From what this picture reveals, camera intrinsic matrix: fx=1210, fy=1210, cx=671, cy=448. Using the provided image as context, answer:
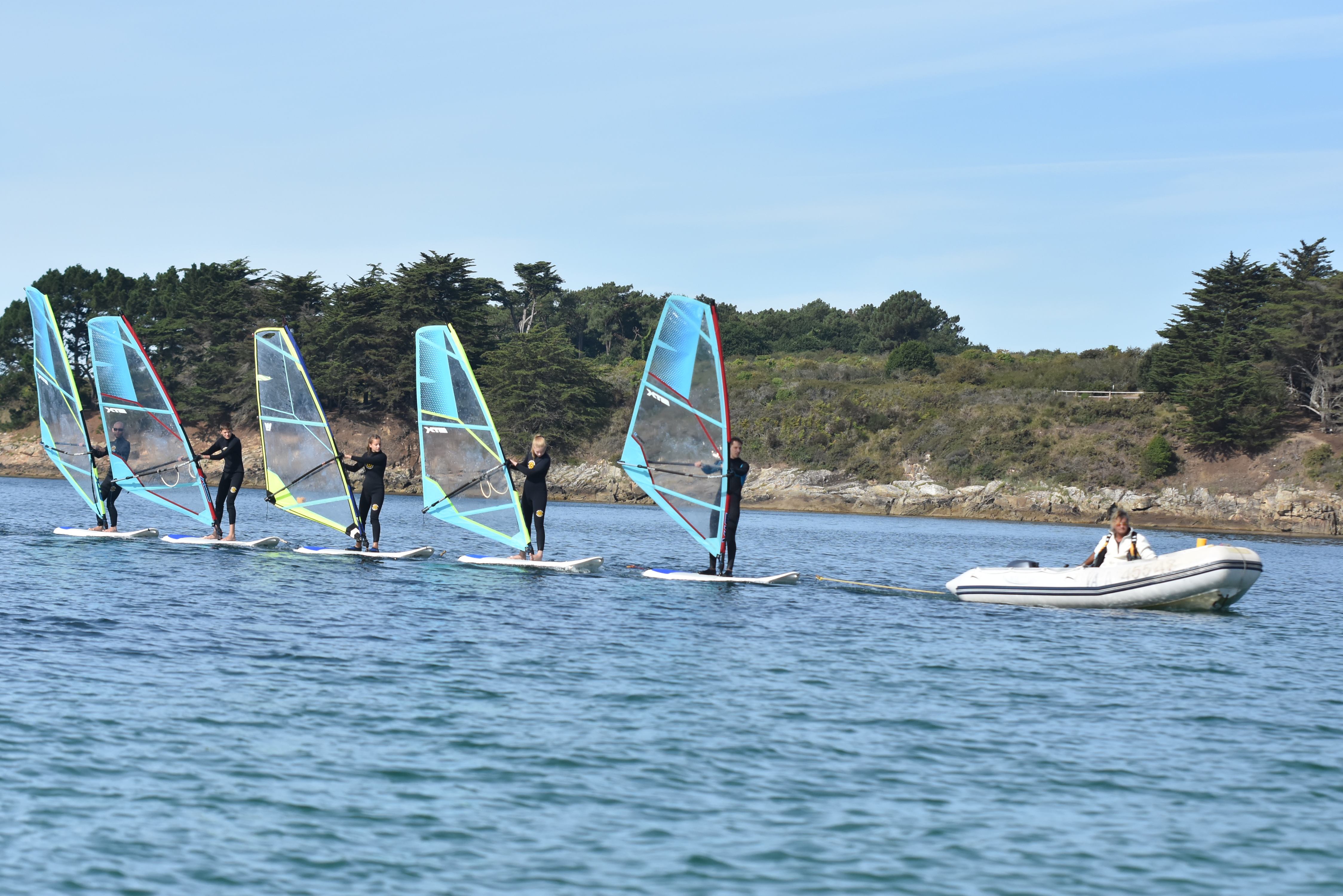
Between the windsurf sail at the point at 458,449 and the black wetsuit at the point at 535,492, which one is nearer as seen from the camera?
the black wetsuit at the point at 535,492

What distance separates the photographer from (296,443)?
21.8 meters

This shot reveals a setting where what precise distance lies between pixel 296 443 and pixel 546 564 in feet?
17.7

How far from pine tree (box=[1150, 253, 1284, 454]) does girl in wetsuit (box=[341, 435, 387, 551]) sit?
41.8 m

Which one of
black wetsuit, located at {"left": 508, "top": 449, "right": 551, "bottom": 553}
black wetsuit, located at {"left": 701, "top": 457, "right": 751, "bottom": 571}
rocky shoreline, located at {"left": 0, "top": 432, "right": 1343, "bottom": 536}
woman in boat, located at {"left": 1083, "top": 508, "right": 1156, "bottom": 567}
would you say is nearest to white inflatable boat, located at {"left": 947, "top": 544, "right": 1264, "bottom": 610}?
woman in boat, located at {"left": 1083, "top": 508, "right": 1156, "bottom": 567}

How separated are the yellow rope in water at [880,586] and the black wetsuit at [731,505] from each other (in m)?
1.99

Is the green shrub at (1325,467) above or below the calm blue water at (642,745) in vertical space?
above

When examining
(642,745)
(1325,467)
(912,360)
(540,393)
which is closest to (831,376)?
(912,360)

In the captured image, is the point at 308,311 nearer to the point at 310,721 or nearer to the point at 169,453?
the point at 169,453

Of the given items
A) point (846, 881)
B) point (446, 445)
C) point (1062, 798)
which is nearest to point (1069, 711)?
point (1062, 798)

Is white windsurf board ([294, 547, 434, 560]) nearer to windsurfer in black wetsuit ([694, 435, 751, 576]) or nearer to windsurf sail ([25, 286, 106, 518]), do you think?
windsurf sail ([25, 286, 106, 518])

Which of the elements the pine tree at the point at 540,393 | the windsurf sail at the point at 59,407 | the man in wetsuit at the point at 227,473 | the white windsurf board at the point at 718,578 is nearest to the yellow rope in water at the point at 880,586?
the white windsurf board at the point at 718,578

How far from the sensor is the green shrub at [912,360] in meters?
72.4

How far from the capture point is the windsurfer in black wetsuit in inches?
744

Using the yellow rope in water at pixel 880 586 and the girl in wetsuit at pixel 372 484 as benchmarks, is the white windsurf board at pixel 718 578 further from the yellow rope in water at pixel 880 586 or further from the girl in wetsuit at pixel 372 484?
the girl in wetsuit at pixel 372 484
